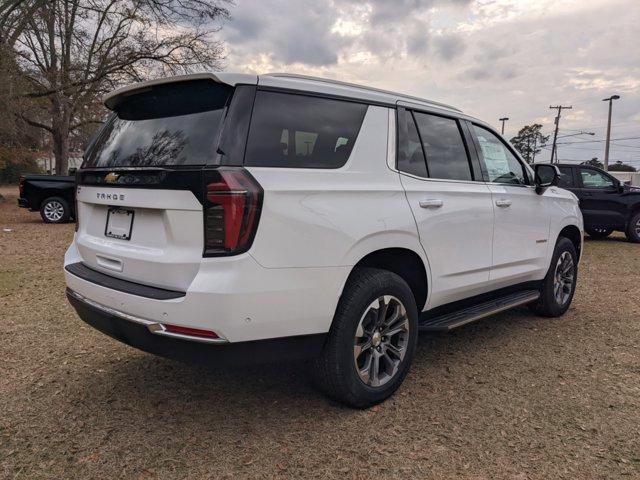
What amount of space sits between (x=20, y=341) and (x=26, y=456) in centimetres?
189

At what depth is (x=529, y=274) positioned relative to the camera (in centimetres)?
461

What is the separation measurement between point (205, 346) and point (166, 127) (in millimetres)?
1235

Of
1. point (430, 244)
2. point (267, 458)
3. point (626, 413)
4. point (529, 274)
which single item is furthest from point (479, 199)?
point (267, 458)

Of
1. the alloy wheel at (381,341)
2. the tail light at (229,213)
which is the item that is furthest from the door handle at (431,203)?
the tail light at (229,213)

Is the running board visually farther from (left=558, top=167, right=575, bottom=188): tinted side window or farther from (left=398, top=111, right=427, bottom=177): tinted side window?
(left=558, top=167, right=575, bottom=188): tinted side window

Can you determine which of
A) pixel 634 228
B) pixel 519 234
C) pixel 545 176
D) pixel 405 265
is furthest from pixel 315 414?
pixel 634 228

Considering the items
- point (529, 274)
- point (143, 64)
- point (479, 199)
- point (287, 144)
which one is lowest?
point (529, 274)

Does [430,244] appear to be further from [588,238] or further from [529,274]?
[588,238]

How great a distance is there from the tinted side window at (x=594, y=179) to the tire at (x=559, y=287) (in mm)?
7202

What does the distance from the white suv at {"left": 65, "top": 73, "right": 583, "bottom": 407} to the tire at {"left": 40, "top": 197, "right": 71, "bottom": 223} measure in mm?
11359

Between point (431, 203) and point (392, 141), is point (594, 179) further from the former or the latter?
point (392, 141)

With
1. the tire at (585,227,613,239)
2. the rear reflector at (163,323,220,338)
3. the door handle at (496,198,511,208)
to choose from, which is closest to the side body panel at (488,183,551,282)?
Result: the door handle at (496,198,511,208)

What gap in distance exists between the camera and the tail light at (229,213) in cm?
236

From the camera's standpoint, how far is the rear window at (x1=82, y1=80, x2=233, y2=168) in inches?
101
